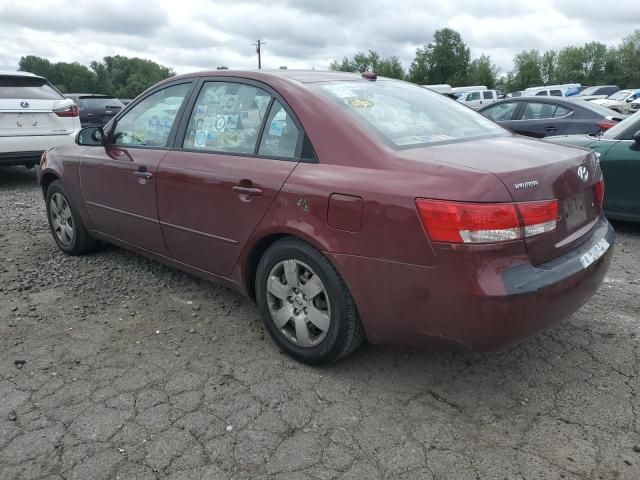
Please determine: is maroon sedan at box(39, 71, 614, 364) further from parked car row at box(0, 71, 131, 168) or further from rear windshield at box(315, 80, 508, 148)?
parked car row at box(0, 71, 131, 168)

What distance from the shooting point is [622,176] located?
5.37m

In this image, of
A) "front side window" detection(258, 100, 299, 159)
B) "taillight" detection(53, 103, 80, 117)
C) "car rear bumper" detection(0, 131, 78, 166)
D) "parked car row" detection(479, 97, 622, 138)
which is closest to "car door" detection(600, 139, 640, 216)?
"parked car row" detection(479, 97, 622, 138)

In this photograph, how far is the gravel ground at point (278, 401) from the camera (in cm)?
230

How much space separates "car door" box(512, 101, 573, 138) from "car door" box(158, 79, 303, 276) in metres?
6.82

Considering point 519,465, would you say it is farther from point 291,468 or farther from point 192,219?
point 192,219

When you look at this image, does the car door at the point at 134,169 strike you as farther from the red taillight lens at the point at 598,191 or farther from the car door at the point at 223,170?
the red taillight lens at the point at 598,191

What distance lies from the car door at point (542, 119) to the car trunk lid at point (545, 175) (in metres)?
6.44

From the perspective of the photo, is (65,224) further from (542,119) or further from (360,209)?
(542,119)

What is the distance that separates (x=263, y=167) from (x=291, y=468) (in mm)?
1534

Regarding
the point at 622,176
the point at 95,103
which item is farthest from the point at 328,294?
the point at 95,103

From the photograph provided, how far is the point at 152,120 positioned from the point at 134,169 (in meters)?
0.38

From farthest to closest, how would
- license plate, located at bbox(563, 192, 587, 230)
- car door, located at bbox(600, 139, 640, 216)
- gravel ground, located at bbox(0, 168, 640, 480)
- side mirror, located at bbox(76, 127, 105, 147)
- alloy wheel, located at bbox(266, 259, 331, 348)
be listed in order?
car door, located at bbox(600, 139, 640, 216) → side mirror, located at bbox(76, 127, 105, 147) → alloy wheel, located at bbox(266, 259, 331, 348) → license plate, located at bbox(563, 192, 587, 230) → gravel ground, located at bbox(0, 168, 640, 480)

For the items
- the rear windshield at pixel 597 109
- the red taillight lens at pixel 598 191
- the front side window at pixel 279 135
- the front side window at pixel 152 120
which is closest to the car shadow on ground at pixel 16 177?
the front side window at pixel 152 120

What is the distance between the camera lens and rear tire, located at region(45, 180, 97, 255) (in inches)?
185
